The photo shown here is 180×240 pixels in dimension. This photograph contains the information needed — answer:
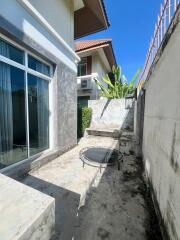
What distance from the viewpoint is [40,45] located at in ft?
11.6

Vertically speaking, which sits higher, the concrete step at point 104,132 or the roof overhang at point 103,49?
the roof overhang at point 103,49

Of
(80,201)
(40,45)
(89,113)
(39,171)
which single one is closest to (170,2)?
(40,45)

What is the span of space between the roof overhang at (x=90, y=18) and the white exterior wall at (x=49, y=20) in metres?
0.73

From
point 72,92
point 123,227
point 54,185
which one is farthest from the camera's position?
point 72,92

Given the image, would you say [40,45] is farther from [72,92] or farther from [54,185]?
[54,185]

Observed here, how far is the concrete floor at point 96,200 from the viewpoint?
1.83 meters

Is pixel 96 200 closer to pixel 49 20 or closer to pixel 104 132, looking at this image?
pixel 49 20

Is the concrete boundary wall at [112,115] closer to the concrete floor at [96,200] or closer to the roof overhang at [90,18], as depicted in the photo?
the roof overhang at [90,18]

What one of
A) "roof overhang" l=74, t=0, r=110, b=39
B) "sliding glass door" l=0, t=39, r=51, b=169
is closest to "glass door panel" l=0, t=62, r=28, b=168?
"sliding glass door" l=0, t=39, r=51, b=169

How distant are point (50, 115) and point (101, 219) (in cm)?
334

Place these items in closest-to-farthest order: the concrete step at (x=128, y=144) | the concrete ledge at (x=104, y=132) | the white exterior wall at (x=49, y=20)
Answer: the white exterior wall at (x=49, y=20), the concrete step at (x=128, y=144), the concrete ledge at (x=104, y=132)

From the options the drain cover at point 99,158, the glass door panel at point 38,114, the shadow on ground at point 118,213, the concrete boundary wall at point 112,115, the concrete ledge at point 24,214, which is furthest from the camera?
the concrete boundary wall at point 112,115

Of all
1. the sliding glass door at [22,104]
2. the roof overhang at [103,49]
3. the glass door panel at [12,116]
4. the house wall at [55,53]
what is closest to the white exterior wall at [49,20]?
the house wall at [55,53]

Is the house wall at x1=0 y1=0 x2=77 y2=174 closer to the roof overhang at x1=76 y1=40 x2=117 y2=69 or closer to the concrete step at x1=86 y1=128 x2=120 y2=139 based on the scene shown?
the concrete step at x1=86 y1=128 x2=120 y2=139
